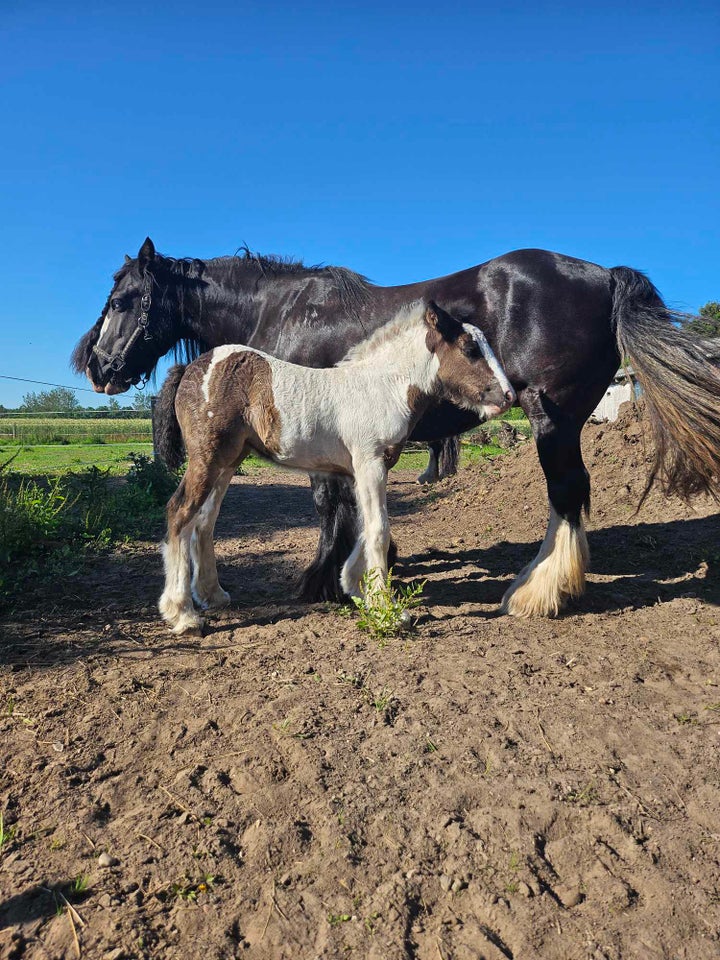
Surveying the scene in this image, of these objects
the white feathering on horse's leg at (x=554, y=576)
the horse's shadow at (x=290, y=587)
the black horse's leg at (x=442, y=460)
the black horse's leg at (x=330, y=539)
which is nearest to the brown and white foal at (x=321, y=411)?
the horse's shadow at (x=290, y=587)

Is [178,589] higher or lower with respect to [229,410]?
lower

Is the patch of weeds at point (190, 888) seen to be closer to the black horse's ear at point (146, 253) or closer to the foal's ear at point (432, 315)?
the foal's ear at point (432, 315)

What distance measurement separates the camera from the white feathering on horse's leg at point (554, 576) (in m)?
4.82

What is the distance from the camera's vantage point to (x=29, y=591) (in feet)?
16.6

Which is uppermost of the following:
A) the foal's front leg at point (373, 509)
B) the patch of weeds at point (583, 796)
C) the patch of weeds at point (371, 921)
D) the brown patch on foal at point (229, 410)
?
the brown patch on foal at point (229, 410)

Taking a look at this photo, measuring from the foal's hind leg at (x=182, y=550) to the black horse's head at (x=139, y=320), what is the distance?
1.88m

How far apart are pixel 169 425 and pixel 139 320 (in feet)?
4.41

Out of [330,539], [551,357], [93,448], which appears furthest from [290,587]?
[93,448]

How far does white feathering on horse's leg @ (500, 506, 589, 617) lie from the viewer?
15.8ft

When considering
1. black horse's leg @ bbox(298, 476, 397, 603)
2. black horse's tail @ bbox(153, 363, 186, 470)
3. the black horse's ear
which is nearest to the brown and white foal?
black horse's tail @ bbox(153, 363, 186, 470)

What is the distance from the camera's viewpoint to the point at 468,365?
4.41 meters

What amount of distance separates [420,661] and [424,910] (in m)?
1.64

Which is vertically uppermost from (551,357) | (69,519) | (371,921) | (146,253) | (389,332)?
(146,253)

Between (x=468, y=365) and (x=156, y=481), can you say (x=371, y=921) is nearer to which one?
(x=468, y=365)
